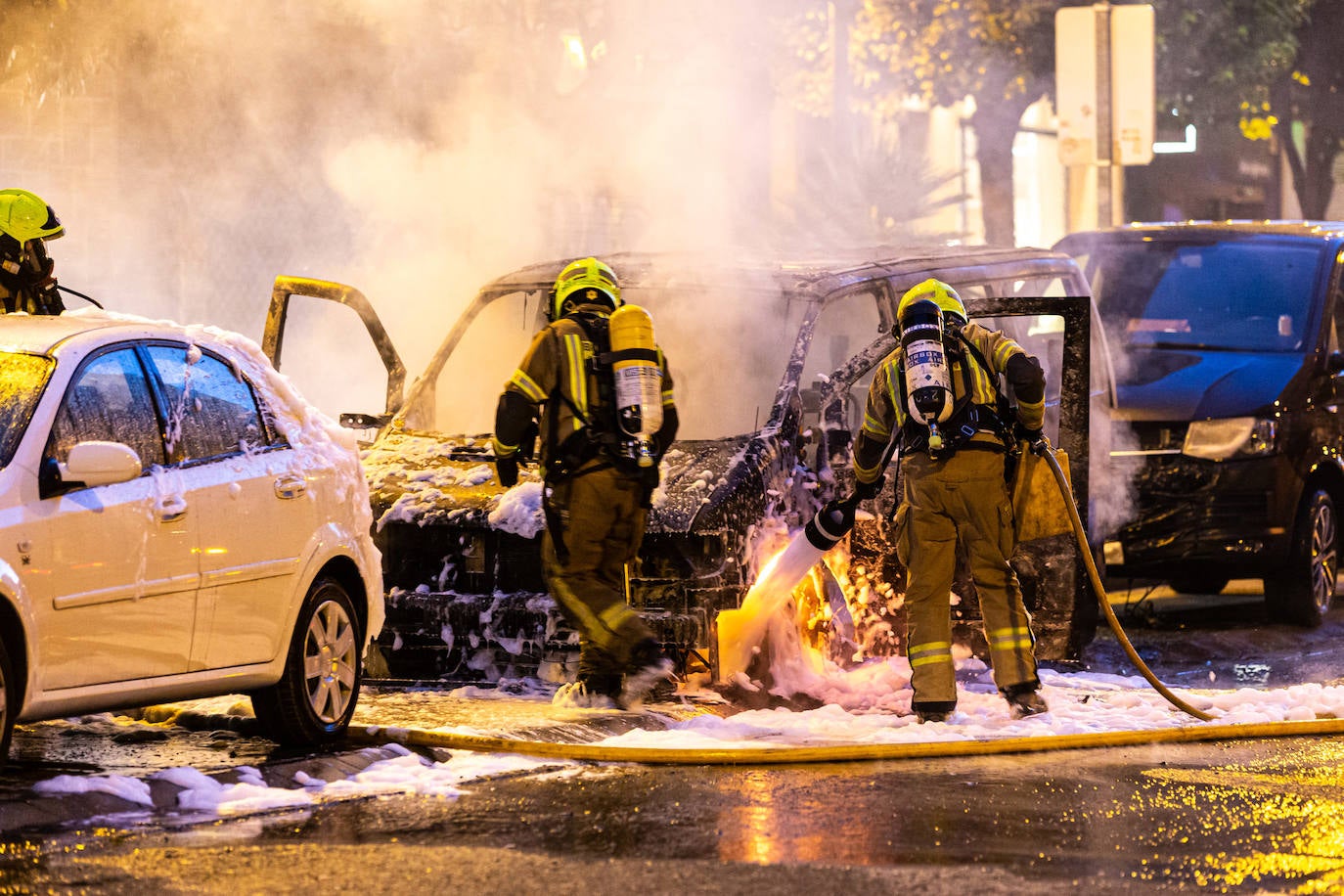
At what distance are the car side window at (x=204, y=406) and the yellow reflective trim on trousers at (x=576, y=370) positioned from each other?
1222mm

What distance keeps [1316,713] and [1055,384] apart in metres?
2.61

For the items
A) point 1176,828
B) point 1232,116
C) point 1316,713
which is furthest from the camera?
point 1232,116

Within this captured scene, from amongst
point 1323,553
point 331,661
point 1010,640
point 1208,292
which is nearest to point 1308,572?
point 1323,553

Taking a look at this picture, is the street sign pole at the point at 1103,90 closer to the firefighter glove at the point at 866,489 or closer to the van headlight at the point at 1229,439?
the van headlight at the point at 1229,439

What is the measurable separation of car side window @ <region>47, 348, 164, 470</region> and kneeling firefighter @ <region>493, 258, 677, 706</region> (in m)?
1.54

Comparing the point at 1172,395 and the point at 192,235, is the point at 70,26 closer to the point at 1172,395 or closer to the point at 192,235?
the point at 192,235

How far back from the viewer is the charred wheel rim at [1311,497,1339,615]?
11.1 metres

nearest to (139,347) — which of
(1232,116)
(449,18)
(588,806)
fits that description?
(588,806)

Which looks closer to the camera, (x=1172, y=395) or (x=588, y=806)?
(x=588, y=806)

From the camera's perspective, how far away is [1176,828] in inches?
220

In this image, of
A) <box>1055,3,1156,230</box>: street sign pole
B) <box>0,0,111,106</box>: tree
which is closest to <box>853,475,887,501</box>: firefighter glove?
<box>0,0,111,106</box>: tree

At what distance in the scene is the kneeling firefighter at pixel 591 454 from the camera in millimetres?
7527

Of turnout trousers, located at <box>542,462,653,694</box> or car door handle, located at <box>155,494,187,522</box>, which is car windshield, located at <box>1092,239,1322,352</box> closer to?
turnout trousers, located at <box>542,462,653,694</box>

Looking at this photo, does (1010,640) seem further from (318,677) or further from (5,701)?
(5,701)
